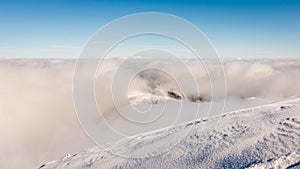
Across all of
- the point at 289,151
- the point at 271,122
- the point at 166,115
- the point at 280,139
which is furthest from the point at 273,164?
the point at 166,115

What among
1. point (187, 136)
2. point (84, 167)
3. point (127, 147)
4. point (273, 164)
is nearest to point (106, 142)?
point (127, 147)

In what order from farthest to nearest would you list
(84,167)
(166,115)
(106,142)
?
(166,115), (106,142), (84,167)

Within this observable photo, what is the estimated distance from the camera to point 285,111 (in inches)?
894

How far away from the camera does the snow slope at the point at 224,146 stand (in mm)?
16969

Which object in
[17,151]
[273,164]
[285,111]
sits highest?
[285,111]

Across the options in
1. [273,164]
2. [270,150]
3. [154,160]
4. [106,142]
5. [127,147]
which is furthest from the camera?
[106,142]

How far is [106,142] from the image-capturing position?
30641 mm

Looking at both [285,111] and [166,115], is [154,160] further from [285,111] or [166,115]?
[166,115]

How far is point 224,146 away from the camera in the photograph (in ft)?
63.5

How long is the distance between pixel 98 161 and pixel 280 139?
1446cm

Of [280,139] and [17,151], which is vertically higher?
[280,139]

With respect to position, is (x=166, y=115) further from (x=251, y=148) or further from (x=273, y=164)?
(x=273, y=164)

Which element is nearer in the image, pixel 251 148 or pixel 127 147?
pixel 251 148

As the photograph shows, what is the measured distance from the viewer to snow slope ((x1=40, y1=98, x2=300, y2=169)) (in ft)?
55.7
